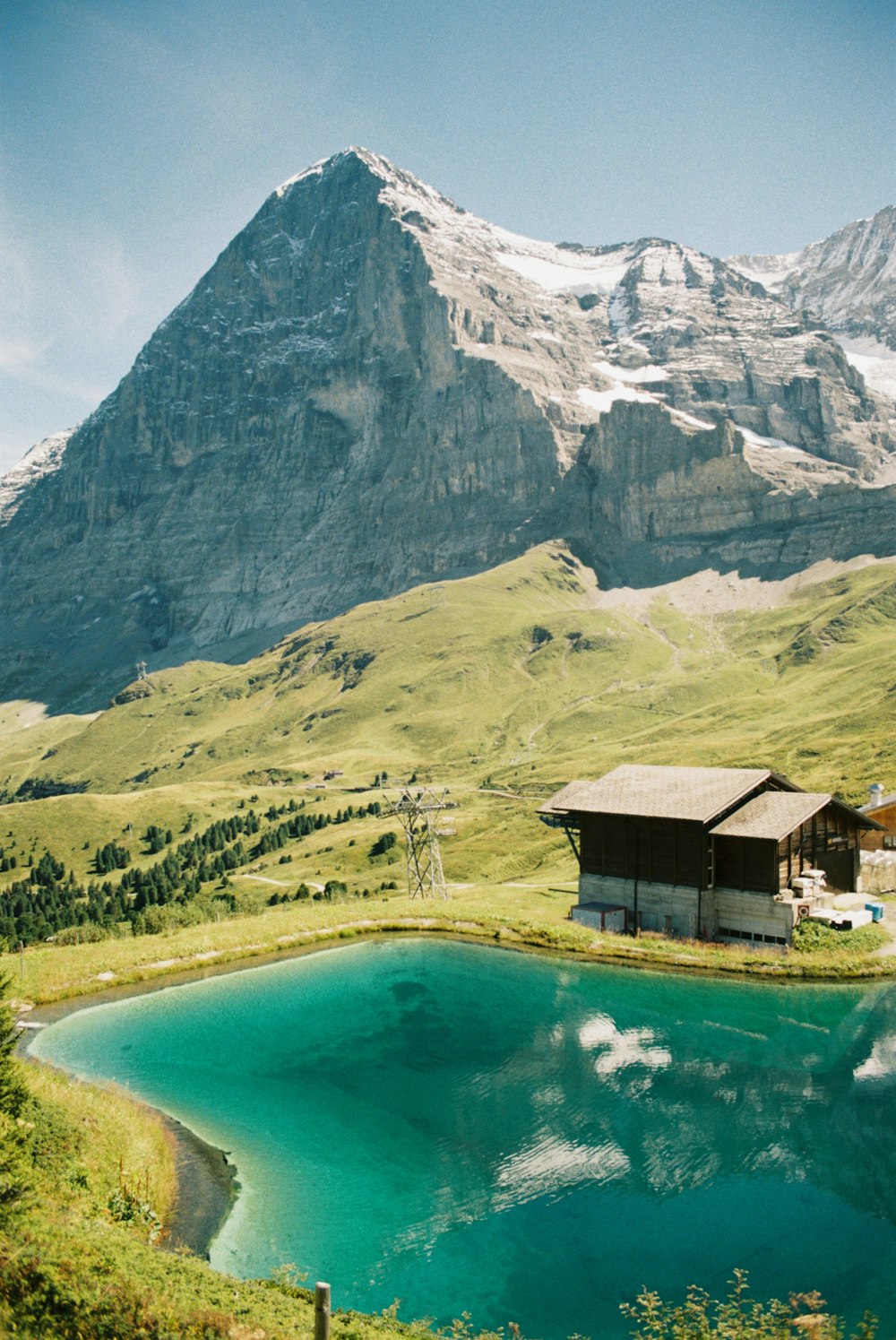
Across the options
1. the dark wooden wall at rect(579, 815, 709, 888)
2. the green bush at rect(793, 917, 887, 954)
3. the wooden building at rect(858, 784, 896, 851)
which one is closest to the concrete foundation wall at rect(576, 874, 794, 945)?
the dark wooden wall at rect(579, 815, 709, 888)

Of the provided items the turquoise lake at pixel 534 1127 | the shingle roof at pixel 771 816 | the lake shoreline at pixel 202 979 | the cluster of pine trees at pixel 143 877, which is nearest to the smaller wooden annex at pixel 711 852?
the shingle roof at pixel 771 816

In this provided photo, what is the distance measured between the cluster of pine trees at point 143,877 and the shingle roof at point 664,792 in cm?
6998

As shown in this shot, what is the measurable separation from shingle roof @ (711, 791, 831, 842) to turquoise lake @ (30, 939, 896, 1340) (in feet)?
28.5

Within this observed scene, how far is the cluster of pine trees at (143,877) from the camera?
124875 millimetres

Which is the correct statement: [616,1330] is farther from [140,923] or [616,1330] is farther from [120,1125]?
[140,923]

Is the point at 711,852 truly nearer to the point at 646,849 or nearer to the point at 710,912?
the point at 710,912

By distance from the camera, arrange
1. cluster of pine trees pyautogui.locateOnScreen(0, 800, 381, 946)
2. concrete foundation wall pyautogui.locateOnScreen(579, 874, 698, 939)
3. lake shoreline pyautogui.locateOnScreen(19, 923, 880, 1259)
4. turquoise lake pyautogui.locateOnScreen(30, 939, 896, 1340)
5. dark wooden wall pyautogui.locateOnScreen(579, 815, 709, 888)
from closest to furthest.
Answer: turquoise lake pyautogui.locateOnScreen(30, 939, 896, 1340) → lake shoreline pyautogui.locateOnScreen(19, 923, 880, 1259) → dark wooden wall pyautogui.locateOnScreen(579, 815, 709, 888) → concrete foundation wall pyautogui.locateOnScreen(579, 874, 698, 939) → cluster of pine trees pyautogui.locateOnScreen(0, 800, 381, 946)

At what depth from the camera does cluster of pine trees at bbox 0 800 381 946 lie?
125 meters

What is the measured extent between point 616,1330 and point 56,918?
125 m

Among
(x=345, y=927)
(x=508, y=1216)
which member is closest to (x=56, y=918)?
(x=345, y=927)

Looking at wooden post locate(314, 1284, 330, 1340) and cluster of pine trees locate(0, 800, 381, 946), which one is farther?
cluster of pine trees locate(0, 800, 381, 946)

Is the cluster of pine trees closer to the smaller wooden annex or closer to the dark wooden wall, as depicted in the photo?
the dark wooden wall

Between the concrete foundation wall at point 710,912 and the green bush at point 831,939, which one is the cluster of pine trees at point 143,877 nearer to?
the concrete foundation wall at point 710,912

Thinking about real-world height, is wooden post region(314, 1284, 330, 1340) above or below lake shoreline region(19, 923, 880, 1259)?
above
